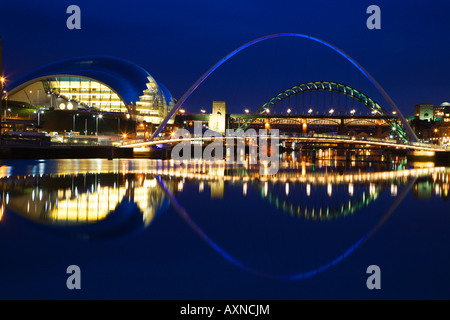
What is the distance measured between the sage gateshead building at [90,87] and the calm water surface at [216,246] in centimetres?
6863

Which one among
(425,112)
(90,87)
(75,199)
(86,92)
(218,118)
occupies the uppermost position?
(90,87)

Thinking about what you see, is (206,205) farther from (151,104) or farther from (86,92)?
(86,92)

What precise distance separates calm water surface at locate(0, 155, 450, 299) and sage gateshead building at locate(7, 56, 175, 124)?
68.6 m

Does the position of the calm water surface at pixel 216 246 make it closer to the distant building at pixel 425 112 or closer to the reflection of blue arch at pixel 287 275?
the reflection of blue arch at pixel 287 275

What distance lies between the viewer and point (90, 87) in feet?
285

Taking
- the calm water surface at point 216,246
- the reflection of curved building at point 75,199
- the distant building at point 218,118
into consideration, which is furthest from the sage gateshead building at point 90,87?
the calm water surface at point 216,246

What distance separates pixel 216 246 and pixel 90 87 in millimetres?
81137

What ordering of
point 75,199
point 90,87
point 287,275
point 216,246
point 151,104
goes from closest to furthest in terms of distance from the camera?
1. point 287,275
2. point 216,246
3. point 75,199
4. point 90,87
5. point 151,104

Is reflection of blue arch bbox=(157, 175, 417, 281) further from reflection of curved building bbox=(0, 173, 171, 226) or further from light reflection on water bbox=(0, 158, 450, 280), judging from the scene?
reflection of curved building bbox=(0, 173, 171, 226)

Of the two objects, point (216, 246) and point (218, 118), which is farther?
point (218, 118)

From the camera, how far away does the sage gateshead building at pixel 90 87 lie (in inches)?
3322

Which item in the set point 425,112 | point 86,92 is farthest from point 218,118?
point 425,112
